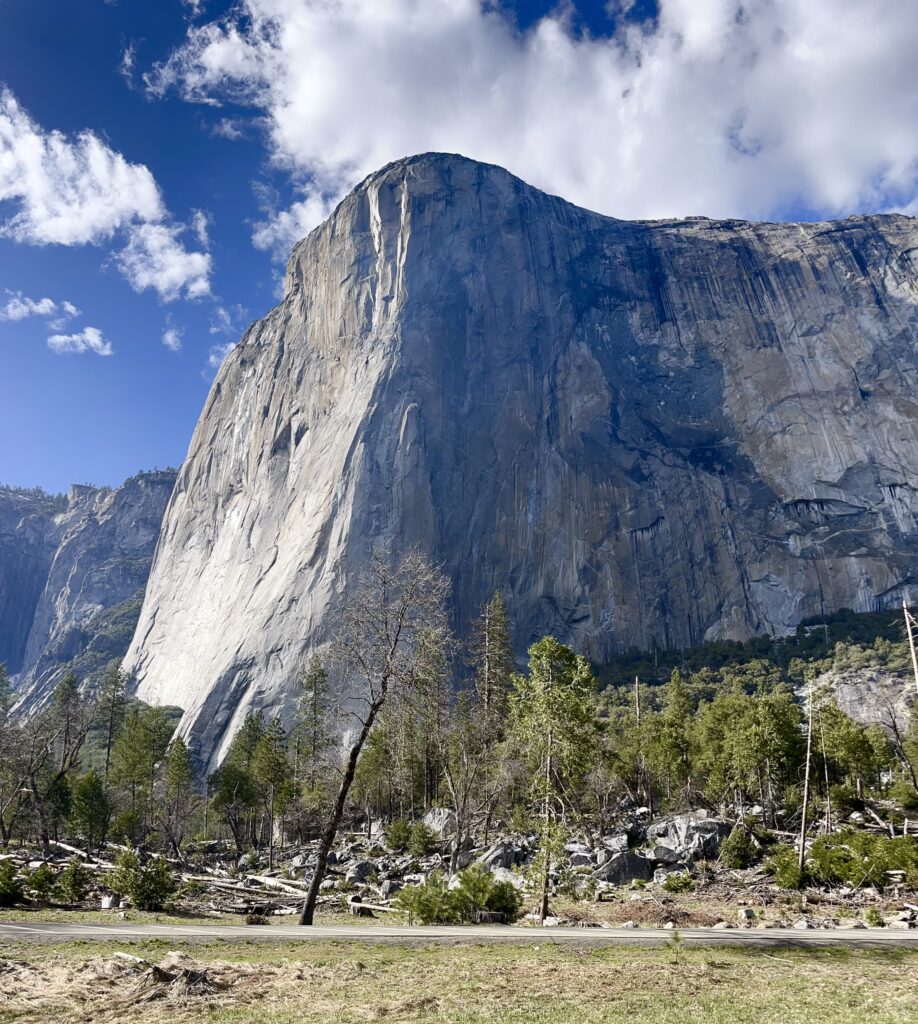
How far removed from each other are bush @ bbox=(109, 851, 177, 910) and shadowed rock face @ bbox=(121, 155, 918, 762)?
66298 millimetres

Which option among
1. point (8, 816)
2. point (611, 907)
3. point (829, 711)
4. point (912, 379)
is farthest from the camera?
point (912, 379)

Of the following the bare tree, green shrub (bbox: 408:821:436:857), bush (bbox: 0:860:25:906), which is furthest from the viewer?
green shrub (bbox: 408:821:436:857)

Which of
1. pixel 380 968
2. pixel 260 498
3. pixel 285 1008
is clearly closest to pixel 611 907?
pixel 380 968

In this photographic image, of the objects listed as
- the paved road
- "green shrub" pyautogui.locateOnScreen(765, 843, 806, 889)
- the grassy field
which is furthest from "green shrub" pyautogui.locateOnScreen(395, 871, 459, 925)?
"green shrub" pyautogui.locateOnScreen(765, 843, 806, 889)

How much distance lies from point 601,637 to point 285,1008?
95434 mm

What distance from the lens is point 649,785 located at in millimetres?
44938

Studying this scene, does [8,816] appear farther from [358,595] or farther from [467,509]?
[467,509]

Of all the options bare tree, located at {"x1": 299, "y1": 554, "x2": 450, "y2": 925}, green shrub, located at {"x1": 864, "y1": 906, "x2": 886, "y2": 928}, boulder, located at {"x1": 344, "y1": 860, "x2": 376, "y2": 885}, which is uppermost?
bare tree, located at {"x1": 299, "y1": 554, "x2": 450, "y2": 925}

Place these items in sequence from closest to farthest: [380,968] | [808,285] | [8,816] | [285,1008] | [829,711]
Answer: [285,1008] → [380,968] → [829,711] → [8,816] → [808,285]

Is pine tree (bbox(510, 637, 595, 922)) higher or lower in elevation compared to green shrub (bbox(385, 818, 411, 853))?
higher

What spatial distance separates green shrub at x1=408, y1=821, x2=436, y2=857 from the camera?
1345 inches

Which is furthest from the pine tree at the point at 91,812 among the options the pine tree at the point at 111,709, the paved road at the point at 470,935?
the paved road at the point at 470,935

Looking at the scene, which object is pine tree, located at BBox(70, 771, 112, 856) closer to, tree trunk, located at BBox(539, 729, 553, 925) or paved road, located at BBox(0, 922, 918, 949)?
paved road, located at BBox(0, 922, 918, 949)

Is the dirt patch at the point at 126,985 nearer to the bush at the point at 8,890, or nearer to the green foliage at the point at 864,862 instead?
the bush at the point at 8,890
